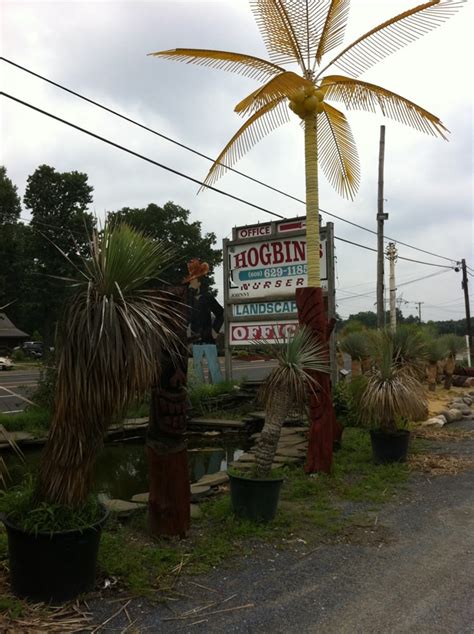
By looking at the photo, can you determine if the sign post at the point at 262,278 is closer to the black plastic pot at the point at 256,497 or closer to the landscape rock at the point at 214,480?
the landscape rock at the point at 214,480

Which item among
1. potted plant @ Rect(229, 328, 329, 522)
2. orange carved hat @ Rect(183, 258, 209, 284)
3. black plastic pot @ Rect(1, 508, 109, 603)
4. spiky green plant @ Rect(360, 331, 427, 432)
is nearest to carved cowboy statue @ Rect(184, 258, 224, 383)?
orange carved hat @ Rect(183, 258, 209, 284)

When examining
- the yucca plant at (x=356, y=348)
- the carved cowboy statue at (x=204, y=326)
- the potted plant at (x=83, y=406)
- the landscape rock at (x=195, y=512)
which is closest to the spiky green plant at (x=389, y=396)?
the landscape rock at (x=195, y=512)

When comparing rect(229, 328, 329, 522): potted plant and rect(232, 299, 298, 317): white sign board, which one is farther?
rect(232, 299, 298, 317): white sign board

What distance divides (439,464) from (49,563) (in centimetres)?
572

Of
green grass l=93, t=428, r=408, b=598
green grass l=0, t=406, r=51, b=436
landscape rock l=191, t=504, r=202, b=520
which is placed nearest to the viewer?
green grass l=93, t=428, r=408, b=598

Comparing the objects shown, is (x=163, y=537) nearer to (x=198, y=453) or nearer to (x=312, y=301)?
(x=312, y=301)

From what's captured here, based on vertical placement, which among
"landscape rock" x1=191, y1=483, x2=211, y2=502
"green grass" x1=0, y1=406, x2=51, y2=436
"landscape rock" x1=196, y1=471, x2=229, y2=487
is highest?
"green grass" x1=0, y1=406, x2=51, y2=436

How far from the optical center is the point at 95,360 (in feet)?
11.9

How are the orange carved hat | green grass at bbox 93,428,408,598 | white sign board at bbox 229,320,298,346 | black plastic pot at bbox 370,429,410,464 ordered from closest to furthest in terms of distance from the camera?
1. green grass at bbox 93,428,408,598
2. black plastic pot at bbox 370,429,410,464
3. white sign board at bbox 229,320,298,346
4. the orange carved hat

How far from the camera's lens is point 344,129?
767 cm

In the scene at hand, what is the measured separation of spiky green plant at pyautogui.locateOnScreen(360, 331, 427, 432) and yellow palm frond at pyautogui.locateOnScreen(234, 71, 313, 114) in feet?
12.1

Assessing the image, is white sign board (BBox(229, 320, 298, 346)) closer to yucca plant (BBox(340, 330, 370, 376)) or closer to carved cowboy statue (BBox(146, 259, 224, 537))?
yucca plant (BBox(340, 330, 370, 376))

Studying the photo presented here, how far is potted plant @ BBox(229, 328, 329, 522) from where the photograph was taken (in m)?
4.98

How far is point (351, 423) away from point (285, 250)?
3.58 meters
